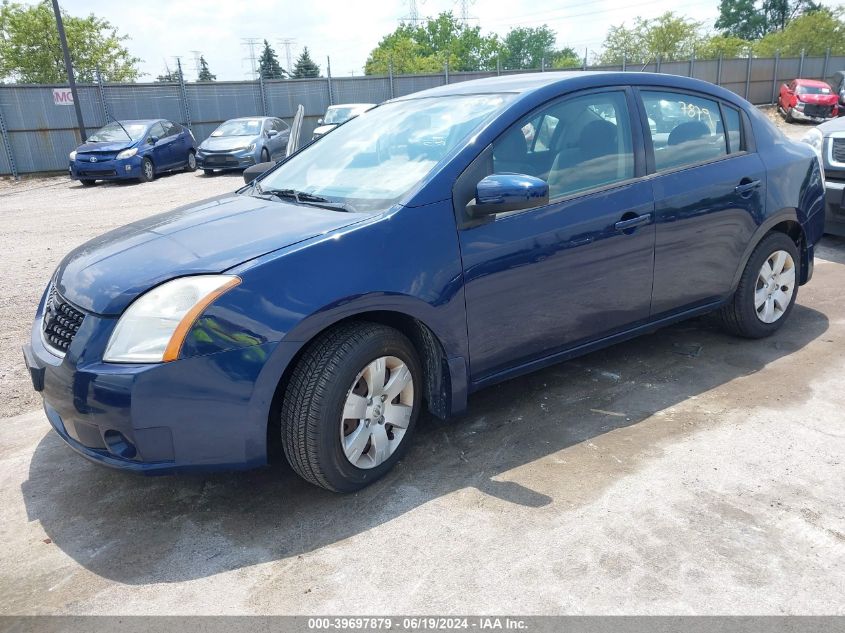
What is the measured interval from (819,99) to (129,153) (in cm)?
2194

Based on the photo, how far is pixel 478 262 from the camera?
3053mm

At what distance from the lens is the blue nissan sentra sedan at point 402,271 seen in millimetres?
2521

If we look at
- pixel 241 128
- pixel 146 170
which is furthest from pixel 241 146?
pixel 146 170

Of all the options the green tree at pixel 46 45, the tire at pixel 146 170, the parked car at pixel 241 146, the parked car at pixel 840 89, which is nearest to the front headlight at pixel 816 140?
the parked car at pixel 241 146

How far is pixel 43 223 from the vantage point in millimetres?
10586

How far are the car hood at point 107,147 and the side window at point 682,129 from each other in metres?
14.7

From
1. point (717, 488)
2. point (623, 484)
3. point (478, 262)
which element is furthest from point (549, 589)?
point (478, 262)

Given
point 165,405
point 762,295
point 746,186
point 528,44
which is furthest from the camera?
point 528,44

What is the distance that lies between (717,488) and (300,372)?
1798 millimetres

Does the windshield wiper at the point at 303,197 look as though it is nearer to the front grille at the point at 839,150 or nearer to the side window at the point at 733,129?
the side window at the point at 733,129

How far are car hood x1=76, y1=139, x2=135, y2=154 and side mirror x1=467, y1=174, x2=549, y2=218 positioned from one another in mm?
15087

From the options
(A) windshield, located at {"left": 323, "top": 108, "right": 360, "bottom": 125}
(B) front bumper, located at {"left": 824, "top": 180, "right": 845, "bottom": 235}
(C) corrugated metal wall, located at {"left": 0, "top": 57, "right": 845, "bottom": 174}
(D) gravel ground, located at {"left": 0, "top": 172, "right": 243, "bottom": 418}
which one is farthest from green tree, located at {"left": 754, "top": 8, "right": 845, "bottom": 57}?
(B) front bumper, located at {"left": 824, "top": 180, "right": 845, "bottom": 235}

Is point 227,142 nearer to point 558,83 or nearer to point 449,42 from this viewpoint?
point 558,83

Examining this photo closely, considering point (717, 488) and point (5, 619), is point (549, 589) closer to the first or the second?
point (717, 488)
